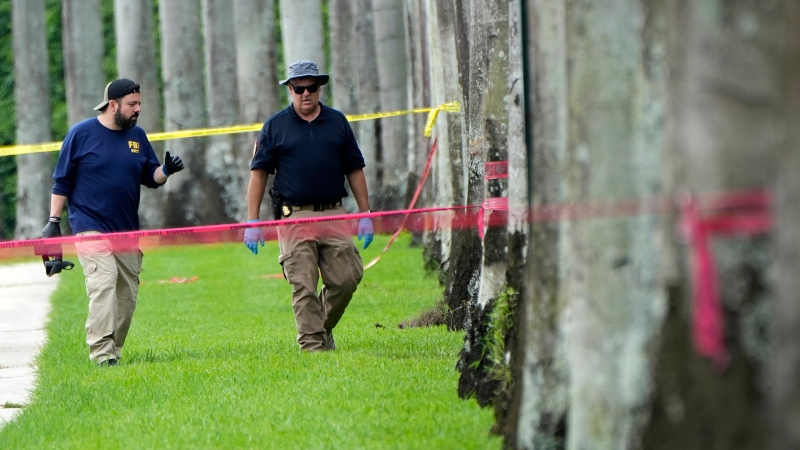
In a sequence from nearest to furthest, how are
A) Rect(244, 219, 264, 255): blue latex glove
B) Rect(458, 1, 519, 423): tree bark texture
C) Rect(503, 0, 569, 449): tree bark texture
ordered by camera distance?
Rect(503, 0, 569, 449): tree bark texture, Rect(458, 1, 519, 423): tree bark texture, Rect(244, 219, 264, 255): blue latex glove

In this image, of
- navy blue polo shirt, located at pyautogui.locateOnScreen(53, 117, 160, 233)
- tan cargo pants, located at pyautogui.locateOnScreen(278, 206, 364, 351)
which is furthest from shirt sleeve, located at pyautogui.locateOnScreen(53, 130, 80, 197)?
tan cargo pants, located at pyautogui.locateOnScreen(278, 206, 364, 351)

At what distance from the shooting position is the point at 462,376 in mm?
7562

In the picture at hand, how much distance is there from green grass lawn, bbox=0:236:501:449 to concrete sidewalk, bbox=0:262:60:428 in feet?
0.44

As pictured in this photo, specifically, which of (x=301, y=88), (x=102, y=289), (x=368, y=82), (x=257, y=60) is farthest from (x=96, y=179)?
(x=368, y=82)

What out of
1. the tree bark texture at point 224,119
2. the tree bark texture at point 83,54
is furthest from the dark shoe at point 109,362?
the tree bark texture at point 83,54

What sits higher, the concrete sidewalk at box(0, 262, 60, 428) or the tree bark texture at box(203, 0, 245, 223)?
the tree bark texture at box(203, 0, 245, 223)

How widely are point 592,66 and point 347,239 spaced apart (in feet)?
17.9

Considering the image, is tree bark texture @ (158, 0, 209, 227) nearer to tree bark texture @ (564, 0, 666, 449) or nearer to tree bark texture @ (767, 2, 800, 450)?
tree bark texture @ (564, 0, 666, 449)

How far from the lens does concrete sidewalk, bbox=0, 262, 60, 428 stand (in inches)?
362

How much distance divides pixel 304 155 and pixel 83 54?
67.1 ft

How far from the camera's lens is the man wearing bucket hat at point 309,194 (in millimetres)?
9750

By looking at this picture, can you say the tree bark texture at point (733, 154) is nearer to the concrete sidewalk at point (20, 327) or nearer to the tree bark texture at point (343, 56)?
the concrete sidewalk at point (20, 327)

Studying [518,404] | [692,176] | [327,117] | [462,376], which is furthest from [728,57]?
[327,117]

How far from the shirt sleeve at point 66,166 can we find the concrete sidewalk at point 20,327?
1.24 meters
